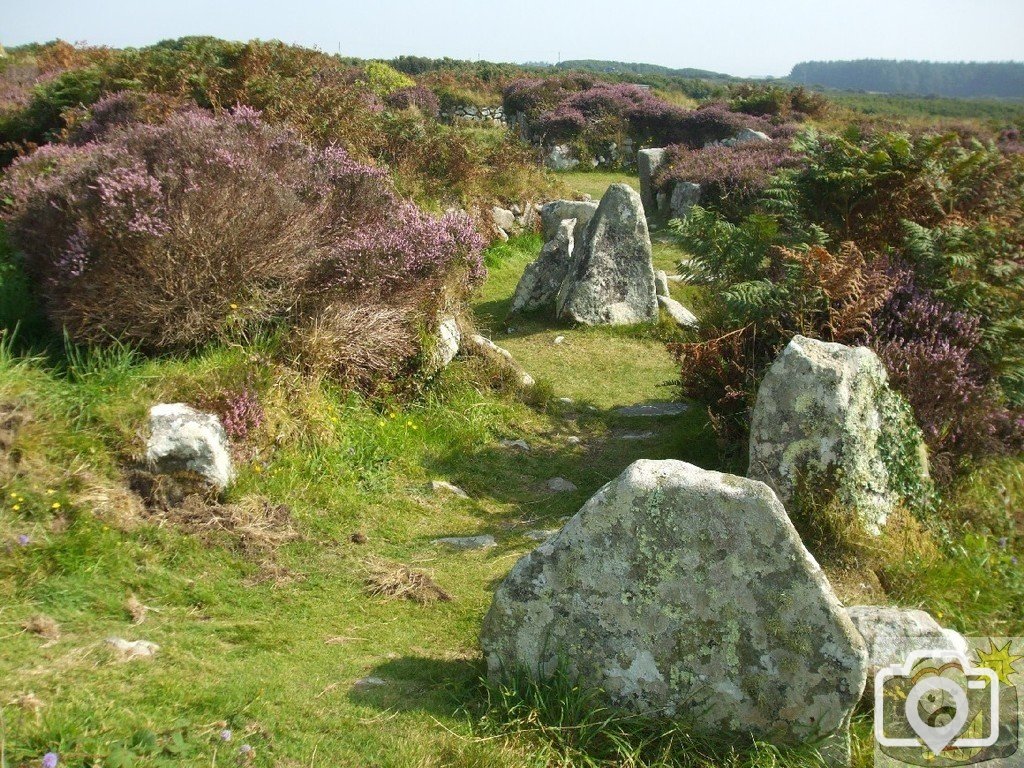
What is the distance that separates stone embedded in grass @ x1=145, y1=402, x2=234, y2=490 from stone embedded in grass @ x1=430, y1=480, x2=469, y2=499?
67.6 inches

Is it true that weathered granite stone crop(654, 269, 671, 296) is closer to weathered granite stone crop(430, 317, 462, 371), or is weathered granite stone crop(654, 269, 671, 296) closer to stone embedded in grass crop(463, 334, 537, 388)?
stone embedded in grass crop(463, 334, 537, 388)

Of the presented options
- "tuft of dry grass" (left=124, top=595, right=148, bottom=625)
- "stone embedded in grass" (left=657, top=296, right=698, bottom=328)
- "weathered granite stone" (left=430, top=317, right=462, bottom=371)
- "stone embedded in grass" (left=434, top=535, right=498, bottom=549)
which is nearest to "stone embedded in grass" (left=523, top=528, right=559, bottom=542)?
"stone embedded in grass" (left=434, top=535, right=498, bottom=549)

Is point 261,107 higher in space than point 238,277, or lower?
higher

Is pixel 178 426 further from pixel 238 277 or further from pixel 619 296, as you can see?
pixel 619 296

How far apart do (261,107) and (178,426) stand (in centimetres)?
658

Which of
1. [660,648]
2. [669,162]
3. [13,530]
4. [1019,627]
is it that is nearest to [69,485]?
[13,530]

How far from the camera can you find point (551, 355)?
35.8 ft

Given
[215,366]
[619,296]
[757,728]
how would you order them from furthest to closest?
[619,296], [215,366], [757,728]

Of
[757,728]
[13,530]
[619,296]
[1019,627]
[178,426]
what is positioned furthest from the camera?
[619,296]

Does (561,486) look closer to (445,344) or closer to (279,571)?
(445,344)

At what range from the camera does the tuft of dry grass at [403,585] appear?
16.8 feet

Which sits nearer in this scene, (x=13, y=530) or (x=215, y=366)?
(x=13, y=530)

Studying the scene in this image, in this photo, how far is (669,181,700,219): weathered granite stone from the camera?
18.4 meters

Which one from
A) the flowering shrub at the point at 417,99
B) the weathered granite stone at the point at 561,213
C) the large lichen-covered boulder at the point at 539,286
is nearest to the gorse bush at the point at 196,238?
the large lichen-covered boulder at the point at 539,286
